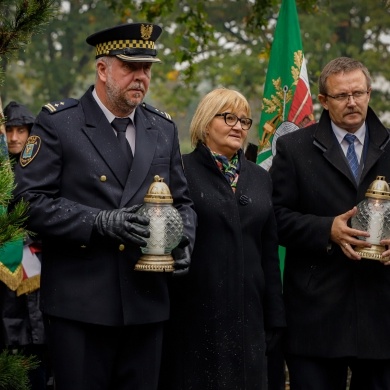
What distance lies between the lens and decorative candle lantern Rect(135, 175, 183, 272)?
500cm

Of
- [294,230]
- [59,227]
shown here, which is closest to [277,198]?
[294,230]

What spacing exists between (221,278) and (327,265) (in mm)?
598

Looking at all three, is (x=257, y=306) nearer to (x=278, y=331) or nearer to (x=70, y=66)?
(x=278, y=331)

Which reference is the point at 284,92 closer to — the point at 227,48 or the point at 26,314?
the point at 26,314

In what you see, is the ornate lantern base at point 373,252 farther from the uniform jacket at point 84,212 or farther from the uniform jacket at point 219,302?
the uniform jacket at point 84,212

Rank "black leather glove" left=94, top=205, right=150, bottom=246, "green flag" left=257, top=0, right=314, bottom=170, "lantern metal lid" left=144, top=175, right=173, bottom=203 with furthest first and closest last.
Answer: "green flag" left=257, top=0, right=314, bottom=170, "lantern metal lid" left=144, top=175, right=173, bottom=203, "black leather glove" left=94, top=205, right=150, bottom=246

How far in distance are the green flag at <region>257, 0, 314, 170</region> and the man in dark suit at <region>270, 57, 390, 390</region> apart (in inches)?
67.3

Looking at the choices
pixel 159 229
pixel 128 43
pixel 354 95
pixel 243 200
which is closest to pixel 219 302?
pixel 243 200

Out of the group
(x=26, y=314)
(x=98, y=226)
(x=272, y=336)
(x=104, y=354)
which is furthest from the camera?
(x=26, y=314)

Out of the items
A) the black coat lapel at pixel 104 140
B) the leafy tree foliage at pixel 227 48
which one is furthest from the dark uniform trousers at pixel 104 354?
the leafy tree foliage at pixel 227 48

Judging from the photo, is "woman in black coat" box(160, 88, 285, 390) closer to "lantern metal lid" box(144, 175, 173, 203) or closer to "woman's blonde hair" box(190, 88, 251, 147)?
"woman's blonde hair" box(190, 88, 251, 147)

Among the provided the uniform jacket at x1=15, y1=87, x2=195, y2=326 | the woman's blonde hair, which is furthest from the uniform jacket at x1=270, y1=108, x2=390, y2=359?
the uniform jacket at x1=15, y1=87, x2=195, y2=326

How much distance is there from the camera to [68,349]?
5.14 m

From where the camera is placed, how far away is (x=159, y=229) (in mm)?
5000
